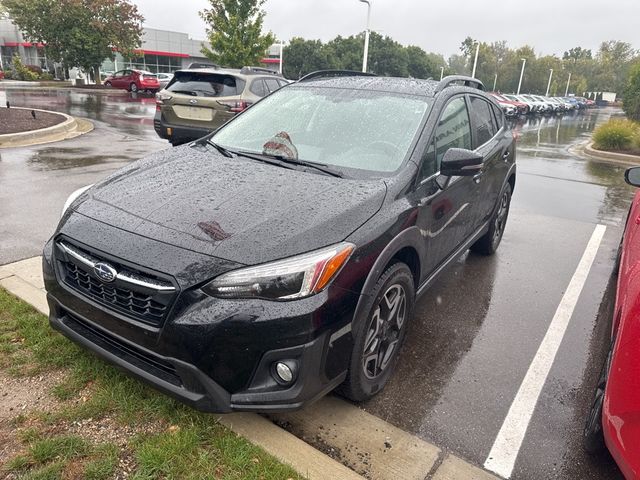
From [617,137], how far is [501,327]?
45.5ft

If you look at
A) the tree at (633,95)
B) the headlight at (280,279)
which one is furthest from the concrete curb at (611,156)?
the headlight at (280,279)

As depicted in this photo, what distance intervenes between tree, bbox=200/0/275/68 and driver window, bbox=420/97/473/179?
25914 millimetres

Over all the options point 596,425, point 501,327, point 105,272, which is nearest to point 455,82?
point 501,327

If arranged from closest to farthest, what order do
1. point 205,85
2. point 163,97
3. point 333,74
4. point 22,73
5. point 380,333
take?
point 380,333 < point 333,74 < point 163,97 < point 205,85 < point 22,73

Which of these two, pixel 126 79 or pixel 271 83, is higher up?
pixel 271 83

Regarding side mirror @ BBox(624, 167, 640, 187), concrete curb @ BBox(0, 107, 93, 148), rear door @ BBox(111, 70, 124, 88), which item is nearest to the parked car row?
concrete curb @ BBox(0, 107, 93, 148)

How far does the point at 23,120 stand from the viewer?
40.4 ft

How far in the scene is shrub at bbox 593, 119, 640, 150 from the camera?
14781 millimetres

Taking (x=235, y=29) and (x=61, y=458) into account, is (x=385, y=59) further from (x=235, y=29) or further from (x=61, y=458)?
(x=61, y=458)

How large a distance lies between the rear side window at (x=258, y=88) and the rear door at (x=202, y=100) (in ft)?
1.19

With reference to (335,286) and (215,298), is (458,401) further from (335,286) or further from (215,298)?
(215,298)

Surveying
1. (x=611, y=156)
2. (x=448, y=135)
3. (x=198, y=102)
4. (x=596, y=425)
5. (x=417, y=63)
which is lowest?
(x=611, y=156)

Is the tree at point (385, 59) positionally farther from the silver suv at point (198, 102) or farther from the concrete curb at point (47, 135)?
the silver suv at point (198, 102)

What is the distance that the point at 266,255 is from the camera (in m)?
2.19
